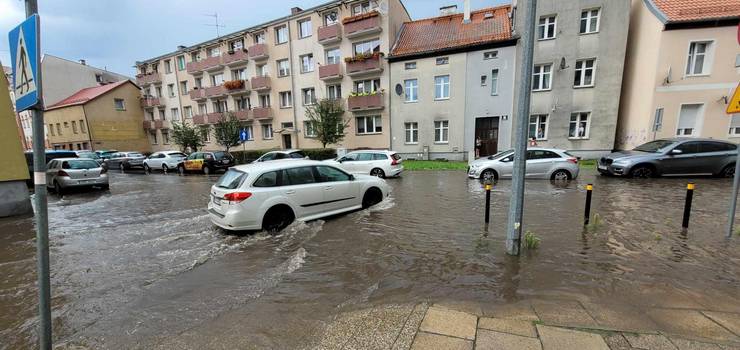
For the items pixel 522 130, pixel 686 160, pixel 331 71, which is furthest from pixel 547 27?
pixel 522 130

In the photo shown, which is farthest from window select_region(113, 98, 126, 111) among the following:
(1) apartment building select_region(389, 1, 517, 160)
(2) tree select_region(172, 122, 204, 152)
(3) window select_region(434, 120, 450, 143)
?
(3) window select_region(434, 120, 450, 143)

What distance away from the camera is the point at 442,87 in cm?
2130

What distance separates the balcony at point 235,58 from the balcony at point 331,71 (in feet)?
29.8

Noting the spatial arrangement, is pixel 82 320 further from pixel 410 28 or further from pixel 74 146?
pixel 74 146

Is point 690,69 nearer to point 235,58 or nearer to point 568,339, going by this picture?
point 568,339

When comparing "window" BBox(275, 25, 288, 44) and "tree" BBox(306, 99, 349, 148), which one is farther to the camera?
"window" BBox(275, 25, 288, 44)

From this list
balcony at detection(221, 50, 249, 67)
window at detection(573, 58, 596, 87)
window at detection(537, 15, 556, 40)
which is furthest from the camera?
balcony at detection(221, 50, 249, 67)

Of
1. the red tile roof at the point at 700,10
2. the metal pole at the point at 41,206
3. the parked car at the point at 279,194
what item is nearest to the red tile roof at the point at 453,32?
the red tile roof at the point at 700,10

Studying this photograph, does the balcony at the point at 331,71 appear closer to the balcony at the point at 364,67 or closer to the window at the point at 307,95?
the balcony at the point at 364,67

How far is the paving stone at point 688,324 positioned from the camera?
255 cm

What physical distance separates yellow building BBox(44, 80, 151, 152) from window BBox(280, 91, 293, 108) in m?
23.3

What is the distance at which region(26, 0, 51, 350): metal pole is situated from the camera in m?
2.04

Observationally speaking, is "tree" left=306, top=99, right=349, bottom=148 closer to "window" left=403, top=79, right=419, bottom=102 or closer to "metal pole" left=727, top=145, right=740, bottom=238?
"window" left=403, top=79, right=419, bottom=102

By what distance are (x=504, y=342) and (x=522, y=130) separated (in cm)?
269
